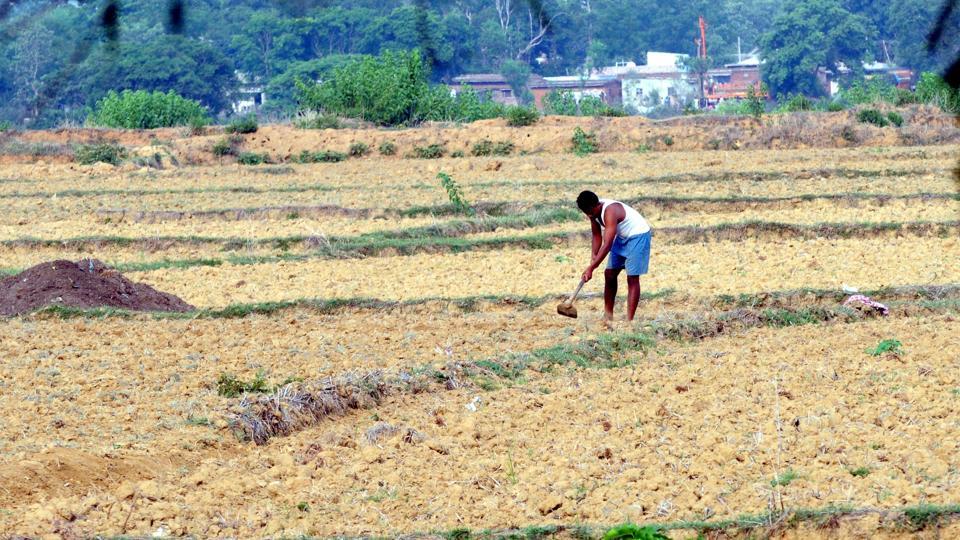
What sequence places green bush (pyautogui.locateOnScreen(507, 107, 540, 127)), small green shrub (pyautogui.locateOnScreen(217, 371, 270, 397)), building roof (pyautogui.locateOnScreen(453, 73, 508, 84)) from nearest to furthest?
building roof (pyautogui.locateOnScreen(453, 73, 508, 84)) → small green shrub (pyautogui.locateOnScreen(217, 371, 270, 397)) → green bush (pyautogui.locateOnScreen(507, 107, 540, 127))

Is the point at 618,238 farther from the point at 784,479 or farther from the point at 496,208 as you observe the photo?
the point at 496,208

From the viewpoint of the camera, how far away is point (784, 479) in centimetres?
553

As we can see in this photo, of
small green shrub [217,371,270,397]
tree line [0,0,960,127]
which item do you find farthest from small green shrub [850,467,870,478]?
tree line [0,0,960,127]

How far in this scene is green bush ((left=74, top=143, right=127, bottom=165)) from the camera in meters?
26.6

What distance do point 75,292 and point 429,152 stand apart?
1610 centimetres

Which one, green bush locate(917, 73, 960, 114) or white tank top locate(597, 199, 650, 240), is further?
white tank top locate(597, 199, 650, 240)

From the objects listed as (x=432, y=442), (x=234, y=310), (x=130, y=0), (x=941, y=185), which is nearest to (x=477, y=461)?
(x=432, y=442)

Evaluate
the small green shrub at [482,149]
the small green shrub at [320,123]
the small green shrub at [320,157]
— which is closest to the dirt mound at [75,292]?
the small green shrub at [320,157]

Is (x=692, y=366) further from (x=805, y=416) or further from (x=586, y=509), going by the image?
(x=586, y=509)

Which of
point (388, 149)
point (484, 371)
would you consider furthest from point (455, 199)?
point (388, 149)

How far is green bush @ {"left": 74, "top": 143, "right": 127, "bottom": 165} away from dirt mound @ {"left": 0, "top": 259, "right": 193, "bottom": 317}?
15.1m

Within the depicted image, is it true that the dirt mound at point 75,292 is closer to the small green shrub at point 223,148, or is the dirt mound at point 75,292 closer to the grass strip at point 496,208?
the grass strip at point 496,208

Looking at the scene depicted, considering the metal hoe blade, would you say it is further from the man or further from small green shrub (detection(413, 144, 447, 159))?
small green shrub (detection(413, 144, 447, 159))

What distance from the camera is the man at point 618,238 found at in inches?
368
